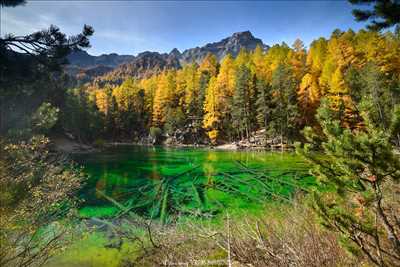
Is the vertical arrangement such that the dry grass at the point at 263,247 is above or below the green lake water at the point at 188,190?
above

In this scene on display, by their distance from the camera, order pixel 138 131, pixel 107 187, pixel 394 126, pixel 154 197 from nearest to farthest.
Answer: pixel 394 126
pixel 154 197
pixel 107 187
pixel 138 131

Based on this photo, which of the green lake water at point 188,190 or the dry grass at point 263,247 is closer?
the dry grass at point 263,247

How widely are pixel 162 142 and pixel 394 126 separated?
48.9 metres

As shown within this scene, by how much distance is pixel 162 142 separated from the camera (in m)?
51.2

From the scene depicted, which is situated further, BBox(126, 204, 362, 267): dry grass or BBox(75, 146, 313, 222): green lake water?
BBox(75, 146, 313, 222): green lake water

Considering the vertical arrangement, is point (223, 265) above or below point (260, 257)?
below

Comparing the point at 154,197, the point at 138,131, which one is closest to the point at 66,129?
the point at 138,131

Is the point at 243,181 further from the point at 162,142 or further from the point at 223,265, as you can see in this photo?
the point at 162,142

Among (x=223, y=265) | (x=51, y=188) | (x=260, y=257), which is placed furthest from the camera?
(x=51, y=188)

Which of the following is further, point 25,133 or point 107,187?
point 107,187

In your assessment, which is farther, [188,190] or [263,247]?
[188,190]

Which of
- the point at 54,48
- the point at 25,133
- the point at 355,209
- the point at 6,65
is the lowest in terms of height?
the point at 355,209

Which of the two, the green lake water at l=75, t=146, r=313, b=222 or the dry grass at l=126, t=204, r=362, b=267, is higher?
the dry grass at l=126, t=204, r=362, b=267

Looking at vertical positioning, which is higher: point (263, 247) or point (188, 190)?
point (263, 247)
